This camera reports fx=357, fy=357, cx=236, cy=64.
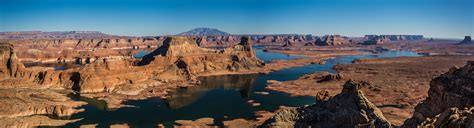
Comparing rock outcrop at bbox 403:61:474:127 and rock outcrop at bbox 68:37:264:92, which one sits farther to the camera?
rock outcrop at bbox 68:37:264:92

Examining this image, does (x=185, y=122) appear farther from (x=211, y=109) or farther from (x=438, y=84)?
(x=438, y=84)

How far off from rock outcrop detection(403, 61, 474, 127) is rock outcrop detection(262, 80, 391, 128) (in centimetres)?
418

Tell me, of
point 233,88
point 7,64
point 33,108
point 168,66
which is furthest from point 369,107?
point 7,64

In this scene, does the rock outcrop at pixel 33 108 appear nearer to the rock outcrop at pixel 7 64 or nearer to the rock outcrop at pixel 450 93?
the rock outcrop at pixel 7 64

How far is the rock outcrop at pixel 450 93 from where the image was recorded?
30797mm

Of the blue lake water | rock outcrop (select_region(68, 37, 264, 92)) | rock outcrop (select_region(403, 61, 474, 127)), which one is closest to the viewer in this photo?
rock outcrop (select_region(403, 61, 474, 127))

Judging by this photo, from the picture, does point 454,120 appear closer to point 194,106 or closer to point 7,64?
point 194,106

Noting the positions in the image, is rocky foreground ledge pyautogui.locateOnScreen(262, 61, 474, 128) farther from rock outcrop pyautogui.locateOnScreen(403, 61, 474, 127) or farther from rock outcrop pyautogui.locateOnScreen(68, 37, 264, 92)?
rock outcrop pyautogui.locateOnScreen(68, 37, 264, 92)

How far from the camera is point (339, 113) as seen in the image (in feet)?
129

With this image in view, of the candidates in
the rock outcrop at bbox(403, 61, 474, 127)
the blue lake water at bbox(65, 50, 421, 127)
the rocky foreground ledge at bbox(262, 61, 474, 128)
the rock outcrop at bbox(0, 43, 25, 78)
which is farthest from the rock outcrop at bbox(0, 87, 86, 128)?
the rock outcrop at bbox(403, 61, 474, 127)

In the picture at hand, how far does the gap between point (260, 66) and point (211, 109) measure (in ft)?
254

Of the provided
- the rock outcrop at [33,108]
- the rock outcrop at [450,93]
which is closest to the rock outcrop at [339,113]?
the rock outcrop at [450,93]

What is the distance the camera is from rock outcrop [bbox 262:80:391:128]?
37.9 meters

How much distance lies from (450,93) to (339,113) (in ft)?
36.3
